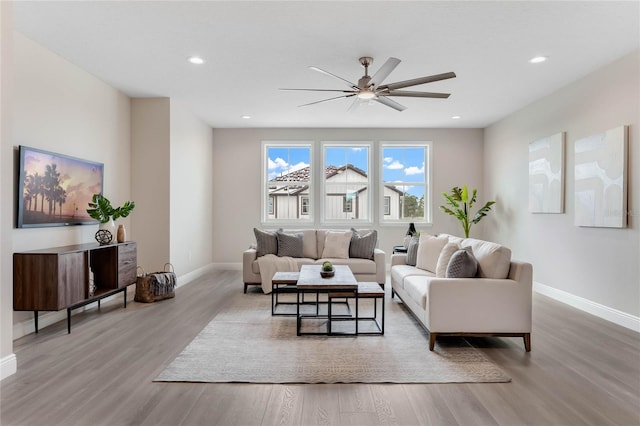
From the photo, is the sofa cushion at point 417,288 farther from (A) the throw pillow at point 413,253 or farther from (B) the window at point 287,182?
(B) the window at point 287,182

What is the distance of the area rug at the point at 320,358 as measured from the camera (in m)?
2.59

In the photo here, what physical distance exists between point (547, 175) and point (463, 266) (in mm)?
3002

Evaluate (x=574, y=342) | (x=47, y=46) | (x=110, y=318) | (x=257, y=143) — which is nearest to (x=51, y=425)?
(x=110, y=318)

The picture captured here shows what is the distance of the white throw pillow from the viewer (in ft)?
14.4

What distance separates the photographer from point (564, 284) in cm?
488

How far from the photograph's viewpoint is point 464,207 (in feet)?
23.7

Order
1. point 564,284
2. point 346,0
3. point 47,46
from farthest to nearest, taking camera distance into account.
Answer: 1. point 564,284
2. point 47,46
3. point 346,0

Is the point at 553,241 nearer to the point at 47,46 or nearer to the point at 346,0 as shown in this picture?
the point at 346,0

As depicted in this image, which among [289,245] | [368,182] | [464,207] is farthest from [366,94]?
[464,207]

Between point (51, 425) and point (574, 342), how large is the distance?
400 cm

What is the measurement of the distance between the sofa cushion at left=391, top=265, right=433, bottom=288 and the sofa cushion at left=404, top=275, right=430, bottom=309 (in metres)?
0.17

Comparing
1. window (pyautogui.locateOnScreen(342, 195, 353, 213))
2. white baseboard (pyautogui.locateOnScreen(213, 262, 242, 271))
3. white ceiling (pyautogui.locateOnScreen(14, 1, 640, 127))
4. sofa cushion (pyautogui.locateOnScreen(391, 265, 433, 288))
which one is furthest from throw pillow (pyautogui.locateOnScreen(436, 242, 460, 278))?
white baseboard (pyautogui.locateOnScreen(213, 262, 242, 271))

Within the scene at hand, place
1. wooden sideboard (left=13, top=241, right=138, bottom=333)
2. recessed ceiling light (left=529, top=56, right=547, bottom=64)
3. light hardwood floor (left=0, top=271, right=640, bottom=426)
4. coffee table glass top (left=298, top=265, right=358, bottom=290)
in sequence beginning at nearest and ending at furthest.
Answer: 1. light hardwood floor (left=0, top=271, right=640, bottom=426)
2. wooden sideboard (left=13, top=241, right=138, bottom=333)
3. coffee table glass top (left=298, top=265, right=358, bottom=290)
4. recessed ceiling light (left=529, top=56, right=547, bottom=64)

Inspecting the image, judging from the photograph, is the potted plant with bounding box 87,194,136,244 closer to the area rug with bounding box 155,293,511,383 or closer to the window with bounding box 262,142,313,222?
the area rug with bounding box 155,293,511,383
